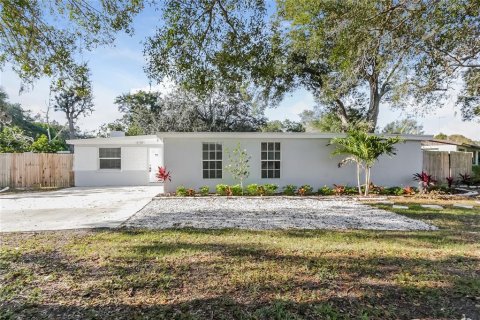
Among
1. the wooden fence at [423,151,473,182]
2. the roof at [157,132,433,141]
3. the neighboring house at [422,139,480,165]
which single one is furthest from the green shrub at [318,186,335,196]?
the neighboring house at [422,139,480,165]

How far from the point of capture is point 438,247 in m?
5.19

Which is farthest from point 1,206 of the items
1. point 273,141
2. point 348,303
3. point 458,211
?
point 458,211

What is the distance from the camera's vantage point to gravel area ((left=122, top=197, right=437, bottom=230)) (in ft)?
22.5

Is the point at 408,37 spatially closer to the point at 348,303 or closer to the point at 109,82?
the point at 348,303

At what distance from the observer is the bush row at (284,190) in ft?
38.7

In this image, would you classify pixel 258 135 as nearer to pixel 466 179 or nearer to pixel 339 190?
pixel 339 190

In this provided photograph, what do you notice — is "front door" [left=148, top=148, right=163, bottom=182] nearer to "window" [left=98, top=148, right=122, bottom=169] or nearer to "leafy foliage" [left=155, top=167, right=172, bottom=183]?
"window" [left=98, top=148, right=122, bottom=169]

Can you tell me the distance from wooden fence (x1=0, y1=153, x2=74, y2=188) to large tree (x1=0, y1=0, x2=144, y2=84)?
10933 millimetres

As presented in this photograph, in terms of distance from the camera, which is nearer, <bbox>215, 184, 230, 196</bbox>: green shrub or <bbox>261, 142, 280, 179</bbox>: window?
<bbox>215, 184, 230, 196</bbox>: green shrub

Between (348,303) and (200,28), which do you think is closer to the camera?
(348,303)

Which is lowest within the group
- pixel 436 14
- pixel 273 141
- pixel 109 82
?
pixel 273 141

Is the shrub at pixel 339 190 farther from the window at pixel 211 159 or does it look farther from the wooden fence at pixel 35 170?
the wooden fence at pixel 35 170

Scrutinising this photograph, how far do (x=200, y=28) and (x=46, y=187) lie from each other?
13350 millimetres

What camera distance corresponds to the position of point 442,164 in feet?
49.5
